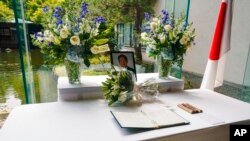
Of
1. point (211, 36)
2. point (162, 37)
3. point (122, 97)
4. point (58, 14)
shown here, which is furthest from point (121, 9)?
point (211, 36)

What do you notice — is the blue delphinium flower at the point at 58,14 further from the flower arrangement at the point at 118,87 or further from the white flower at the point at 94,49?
the flower arrangement at the point at 118,87

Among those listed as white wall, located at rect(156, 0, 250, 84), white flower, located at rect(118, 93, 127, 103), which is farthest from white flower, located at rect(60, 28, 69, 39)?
Answer: white wall, located at rect(156, 0, 250, 84)

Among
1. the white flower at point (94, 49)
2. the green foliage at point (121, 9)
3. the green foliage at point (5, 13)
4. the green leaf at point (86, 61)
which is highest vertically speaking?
the green foliage at point (121, 9)

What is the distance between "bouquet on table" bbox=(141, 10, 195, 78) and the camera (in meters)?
1.42

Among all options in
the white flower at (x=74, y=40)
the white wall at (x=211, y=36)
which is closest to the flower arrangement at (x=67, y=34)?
the white flower at (x=74, y=40)

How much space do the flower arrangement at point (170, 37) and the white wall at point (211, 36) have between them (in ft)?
6.05

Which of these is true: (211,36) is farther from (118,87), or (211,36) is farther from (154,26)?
(118,87)

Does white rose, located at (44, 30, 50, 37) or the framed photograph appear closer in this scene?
white rose, located at (44, 30, 50, 37)

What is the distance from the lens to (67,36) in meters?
1.16

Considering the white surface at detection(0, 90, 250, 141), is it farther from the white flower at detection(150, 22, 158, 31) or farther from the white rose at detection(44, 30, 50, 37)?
the white flower at detection(150, 22, 158, 31)

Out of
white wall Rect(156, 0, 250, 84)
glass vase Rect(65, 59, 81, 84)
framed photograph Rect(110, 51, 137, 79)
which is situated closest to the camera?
glass vase Rect(65, 59, 81, 84)

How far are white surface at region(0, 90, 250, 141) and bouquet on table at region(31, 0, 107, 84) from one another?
11.6 inches

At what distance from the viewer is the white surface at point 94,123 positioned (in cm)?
86

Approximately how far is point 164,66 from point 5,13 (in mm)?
1361
